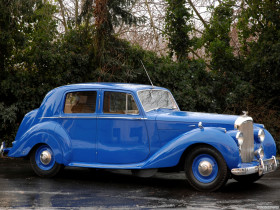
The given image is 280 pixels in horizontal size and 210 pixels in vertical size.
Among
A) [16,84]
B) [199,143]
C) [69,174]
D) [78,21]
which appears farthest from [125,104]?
[78,21]

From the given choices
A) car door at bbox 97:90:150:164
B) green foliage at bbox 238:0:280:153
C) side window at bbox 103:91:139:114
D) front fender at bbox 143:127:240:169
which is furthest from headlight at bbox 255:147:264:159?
green foliage at bbox 238:0:280:153

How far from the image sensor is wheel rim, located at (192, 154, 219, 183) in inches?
277

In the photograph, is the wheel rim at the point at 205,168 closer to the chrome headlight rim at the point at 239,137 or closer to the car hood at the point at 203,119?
the chrome headlight rim at the point at 239,137

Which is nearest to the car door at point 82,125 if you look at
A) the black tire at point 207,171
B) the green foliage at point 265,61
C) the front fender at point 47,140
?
the front fender at point 47,140

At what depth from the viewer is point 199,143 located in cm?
720

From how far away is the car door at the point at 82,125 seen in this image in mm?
8094

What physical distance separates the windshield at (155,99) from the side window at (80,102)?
89 cm

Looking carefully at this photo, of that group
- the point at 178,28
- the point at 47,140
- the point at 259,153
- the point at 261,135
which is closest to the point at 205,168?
the point at 259,153

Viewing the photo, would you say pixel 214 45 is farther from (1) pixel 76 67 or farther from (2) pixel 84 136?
(2) pixel 84 136

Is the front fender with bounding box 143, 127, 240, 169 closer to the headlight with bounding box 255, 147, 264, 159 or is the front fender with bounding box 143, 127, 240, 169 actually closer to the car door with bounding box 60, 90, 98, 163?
the headlight with bounding box 255, 147, 264, 159

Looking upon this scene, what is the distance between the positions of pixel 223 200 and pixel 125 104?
2.53 m

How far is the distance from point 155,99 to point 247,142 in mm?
1954

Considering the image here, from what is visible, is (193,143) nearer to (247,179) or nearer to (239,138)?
(239,138)

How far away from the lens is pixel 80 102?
836cm
